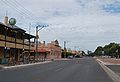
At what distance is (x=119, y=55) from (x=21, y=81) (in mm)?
142874

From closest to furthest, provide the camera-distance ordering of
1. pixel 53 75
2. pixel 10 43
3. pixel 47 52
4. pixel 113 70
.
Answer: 1. pixel 53 75
2. pixel 113 70
3. pixel 10 43
4. pixel 47 52

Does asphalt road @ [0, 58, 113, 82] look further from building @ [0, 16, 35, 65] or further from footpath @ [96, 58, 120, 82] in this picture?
building @ [0, 16, 35, 65]

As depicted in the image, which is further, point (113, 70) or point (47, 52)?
point (47, 52)

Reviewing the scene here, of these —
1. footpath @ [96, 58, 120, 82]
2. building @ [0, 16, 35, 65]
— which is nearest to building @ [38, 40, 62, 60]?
building @ [0, 16, 35, 65]

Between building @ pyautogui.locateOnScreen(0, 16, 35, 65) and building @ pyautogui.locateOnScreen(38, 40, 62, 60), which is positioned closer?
building @ pyautogui.locateOnScreen(0, 16, 35, 65)

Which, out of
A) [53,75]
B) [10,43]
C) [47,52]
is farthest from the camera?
[47,52]

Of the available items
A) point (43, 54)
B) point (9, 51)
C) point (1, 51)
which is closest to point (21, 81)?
point (1, 51)

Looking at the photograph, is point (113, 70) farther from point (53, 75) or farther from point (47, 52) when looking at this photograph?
point (47, 52)

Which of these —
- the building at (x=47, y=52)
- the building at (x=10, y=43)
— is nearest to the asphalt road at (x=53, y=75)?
the building at (x=10, y=43)

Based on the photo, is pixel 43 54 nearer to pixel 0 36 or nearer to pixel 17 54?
pixel 17 54

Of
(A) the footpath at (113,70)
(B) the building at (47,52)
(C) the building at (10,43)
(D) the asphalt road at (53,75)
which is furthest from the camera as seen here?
(B) the building at (47,52)

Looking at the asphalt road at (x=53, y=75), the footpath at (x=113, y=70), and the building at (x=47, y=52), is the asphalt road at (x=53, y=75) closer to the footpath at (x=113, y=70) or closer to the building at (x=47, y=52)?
the footpath at (x=113, y=70)

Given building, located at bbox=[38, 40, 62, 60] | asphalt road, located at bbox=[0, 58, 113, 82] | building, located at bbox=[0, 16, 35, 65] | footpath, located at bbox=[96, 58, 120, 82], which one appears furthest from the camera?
building, located at bbox=[38, 40, 62, 60]

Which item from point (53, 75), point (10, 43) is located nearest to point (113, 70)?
point (53, 75)
